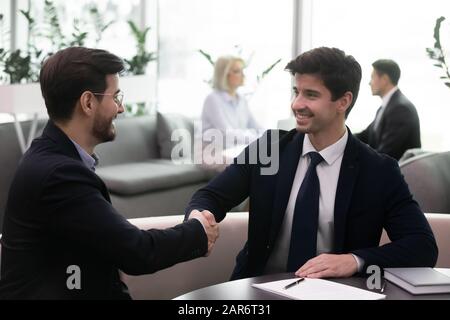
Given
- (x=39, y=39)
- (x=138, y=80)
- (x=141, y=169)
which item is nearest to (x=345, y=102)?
(x=141, y=169)

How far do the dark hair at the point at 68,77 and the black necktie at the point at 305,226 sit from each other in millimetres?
800

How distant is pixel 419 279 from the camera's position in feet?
6.31

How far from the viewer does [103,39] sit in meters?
8.08

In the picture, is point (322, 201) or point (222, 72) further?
point (222, 72)

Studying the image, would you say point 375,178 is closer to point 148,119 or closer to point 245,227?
point 245,227

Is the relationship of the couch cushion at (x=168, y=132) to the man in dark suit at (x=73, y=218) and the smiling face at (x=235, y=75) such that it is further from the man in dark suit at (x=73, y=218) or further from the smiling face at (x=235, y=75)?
the man in dark suit at (x=73, y=218)

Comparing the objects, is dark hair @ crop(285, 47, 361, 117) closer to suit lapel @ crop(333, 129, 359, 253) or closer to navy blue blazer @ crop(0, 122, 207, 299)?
suit lapel @ crop(333, 129, 359, 253)

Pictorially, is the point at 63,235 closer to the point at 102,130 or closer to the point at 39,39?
the point at 102,130

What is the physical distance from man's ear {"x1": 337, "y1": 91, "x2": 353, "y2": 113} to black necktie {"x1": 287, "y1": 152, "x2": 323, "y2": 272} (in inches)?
12.5

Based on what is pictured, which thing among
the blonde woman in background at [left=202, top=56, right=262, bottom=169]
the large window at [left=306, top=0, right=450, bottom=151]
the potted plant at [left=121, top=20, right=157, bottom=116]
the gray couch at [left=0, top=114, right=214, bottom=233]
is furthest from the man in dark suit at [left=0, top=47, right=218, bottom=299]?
the large window at [left=306, top=0, right=450, bottom=151]

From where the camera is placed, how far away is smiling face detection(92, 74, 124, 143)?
2.05 meters

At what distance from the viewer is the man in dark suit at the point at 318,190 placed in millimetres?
2330

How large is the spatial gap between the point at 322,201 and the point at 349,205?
0.31 ft

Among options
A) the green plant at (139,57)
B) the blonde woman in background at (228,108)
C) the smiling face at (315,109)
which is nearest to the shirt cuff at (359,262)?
the smiling face at (315,109)
